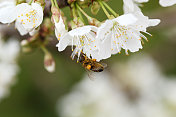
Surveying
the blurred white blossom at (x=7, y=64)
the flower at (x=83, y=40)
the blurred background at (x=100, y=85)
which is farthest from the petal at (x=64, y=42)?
the blurred white blossom at (x=7, y=64)

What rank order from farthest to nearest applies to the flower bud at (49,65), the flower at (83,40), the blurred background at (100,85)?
the blurred background at (100,85), the flower bud at (49,65), the flower at (83,40)

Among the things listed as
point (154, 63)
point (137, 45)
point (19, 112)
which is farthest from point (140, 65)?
point (137, 45)

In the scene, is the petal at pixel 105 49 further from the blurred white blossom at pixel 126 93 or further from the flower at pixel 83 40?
the blurred white blossom at pixel 126 93

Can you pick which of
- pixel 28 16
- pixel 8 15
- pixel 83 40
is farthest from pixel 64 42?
pixel 8 15

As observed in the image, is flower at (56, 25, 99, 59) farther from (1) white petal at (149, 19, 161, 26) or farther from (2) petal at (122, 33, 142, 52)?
(1) white petal at (149, 19, 161, 26)

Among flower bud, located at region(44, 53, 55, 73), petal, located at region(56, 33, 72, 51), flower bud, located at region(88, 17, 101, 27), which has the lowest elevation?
flower bud, located at region(44, 53, 55, 73)

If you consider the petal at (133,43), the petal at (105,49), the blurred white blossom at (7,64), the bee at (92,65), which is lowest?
the blurred white blossom at (7,64)

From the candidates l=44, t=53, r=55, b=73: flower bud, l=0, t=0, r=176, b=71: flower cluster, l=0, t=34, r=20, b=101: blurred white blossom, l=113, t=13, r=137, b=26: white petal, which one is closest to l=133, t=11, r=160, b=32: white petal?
l=0, t=0, r=176, b=71: flower cluster
